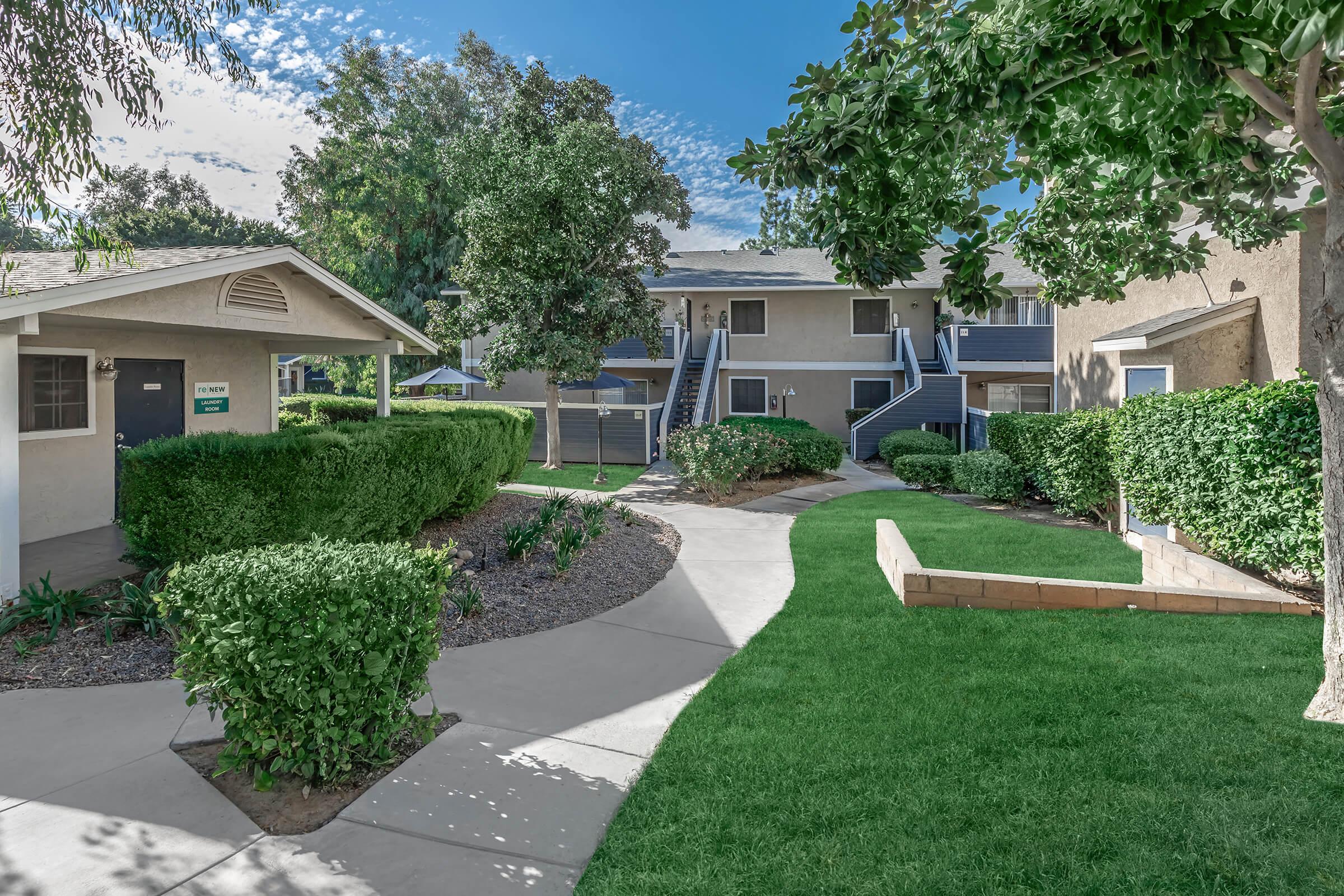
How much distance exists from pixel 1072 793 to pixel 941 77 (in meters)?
3.61

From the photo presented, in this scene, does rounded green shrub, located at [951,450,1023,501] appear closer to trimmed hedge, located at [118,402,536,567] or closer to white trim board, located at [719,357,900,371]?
trimmed hedge, located at [118,402,536,567]

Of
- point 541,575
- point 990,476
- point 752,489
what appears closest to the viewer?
point 541,575

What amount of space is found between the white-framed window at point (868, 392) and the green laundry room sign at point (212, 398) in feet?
56.4

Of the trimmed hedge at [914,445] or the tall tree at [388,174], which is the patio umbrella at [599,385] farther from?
the tall tree at [388,174]

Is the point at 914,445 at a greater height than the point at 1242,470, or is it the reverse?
the point at 914,445

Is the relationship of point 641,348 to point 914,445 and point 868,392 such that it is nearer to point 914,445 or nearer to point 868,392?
point 868,392

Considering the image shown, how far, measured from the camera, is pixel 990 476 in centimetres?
1267

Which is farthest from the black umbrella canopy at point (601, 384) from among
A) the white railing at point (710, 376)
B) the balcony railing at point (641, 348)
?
the balcony railing at point (641, 348)

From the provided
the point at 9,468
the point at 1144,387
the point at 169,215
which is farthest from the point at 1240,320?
the point at 169,215

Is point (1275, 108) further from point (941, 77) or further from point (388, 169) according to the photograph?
point (388, 169)

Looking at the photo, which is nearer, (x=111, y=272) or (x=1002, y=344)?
(x=111, y=272)

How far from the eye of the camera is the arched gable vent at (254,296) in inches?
364

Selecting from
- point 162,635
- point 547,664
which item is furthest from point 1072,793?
point 162,635

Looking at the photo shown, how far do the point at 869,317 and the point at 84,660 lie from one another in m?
21.4
